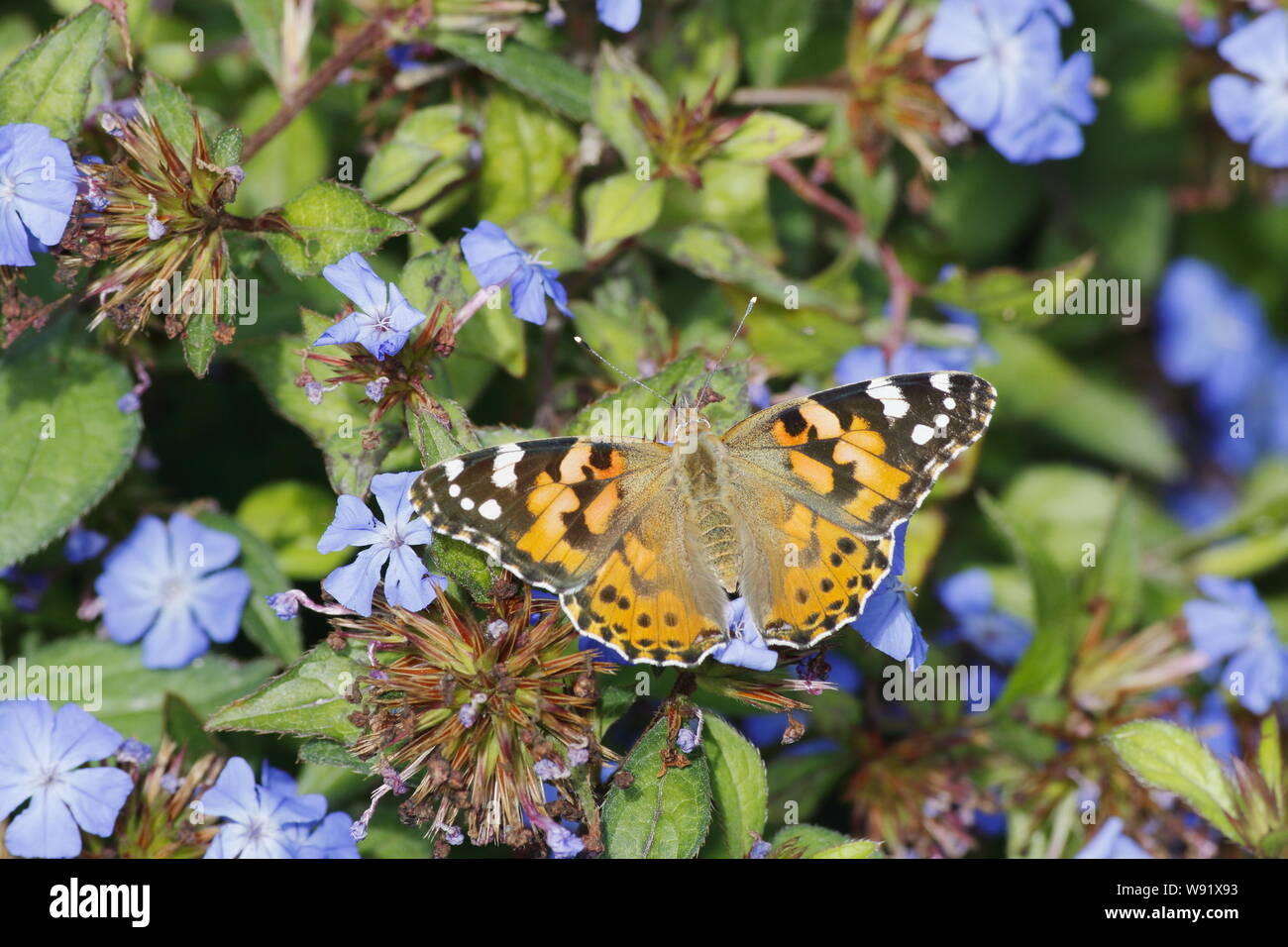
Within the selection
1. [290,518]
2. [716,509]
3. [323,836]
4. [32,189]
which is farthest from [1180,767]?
[32,189]

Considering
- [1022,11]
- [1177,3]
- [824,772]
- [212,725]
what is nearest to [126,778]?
[212,725]

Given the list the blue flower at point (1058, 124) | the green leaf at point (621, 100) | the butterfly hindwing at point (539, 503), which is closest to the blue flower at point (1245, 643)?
the blue flower at point (1058, 124)

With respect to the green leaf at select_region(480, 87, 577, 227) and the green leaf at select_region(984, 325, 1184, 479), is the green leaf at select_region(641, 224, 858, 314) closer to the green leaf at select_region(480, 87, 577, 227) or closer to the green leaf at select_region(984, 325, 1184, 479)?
the green leaf at select_region(480, 87, 577, 227)

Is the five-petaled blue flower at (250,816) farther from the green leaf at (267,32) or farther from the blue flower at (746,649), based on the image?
the green leaf at (267,32)

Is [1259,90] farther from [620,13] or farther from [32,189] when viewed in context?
[32,189]

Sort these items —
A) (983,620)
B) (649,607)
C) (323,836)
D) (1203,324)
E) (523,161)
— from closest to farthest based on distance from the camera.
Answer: (649,607) → (323,836) → (523,161) → (983,620) → (1203,324)

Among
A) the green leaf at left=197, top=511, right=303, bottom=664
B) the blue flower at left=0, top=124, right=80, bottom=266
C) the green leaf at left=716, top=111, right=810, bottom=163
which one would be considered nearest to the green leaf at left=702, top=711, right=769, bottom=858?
the green leaf at left=197, top=511, right=303, bottom=664

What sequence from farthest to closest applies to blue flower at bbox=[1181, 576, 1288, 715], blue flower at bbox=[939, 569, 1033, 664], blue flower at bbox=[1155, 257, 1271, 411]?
blue flower at bbox=[1155, 257, 1271, 411], blue flower at bbox=[939, 569, 1033, 664], blue flower at bbox=[1181, 576, 1288, 715]
